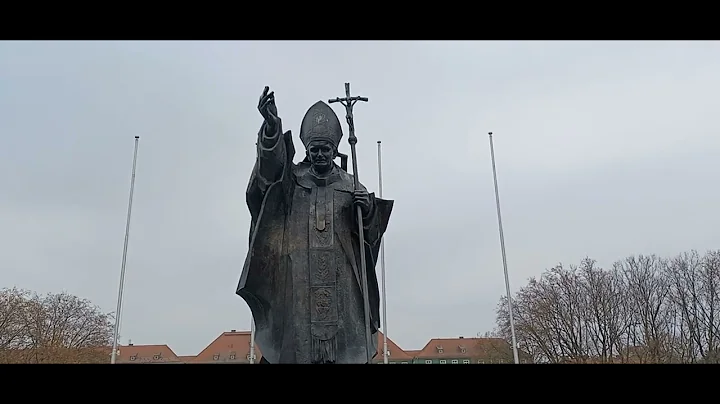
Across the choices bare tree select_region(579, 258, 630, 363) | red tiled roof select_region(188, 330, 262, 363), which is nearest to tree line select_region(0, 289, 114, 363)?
red tiled roof select_region(188, 330, 262, 363)

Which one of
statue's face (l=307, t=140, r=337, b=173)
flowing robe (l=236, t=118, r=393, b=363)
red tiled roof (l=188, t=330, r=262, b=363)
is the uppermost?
red tiled roof (l=188, t=330, r=262, b=363)

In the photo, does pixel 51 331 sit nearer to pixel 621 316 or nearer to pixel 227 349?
pixel 227 349

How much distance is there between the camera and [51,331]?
3250 cm

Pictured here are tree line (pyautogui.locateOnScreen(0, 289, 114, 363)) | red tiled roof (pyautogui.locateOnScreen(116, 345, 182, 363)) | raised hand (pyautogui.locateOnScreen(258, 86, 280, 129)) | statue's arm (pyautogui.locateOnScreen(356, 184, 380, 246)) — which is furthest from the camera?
red tiled roof (pyautogui.locateOnScreen(116, 345, 182, 363))

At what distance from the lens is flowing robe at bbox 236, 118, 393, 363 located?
6266mm

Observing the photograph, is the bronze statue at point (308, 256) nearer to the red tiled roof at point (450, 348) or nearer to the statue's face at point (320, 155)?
the statue's face at point (320, 155)

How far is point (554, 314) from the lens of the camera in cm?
3478

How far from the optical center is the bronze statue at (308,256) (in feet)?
20.5

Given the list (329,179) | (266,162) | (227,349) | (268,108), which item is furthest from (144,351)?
(268,108)

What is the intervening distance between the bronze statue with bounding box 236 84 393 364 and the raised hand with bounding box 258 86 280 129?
1cm

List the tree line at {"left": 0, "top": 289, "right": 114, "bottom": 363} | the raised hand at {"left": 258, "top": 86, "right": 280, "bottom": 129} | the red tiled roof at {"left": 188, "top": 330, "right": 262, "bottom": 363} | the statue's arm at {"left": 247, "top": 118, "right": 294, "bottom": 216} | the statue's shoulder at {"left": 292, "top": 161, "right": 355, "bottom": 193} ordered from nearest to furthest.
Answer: the raised hand at {"left": 258, "top": 86, "right": 280, "bottom": 129} → the statue's arm at {"left": 247, "top": 118, "right": 294, "bottom": 216} → the statue's shoulder at {"left": 292, "top": 161, "right": 355, "bottom": 193} → the tree line at {"left": 0, "top": 289, "right": 114, "bottom": 363} → the red tiled roof at {"left": 188, "top": 330, "right": 262, "bottom": 363}

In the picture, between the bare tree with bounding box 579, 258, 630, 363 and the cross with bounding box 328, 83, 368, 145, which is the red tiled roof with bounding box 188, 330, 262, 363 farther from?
the cross with bounding box 328, 83, 368, 145
